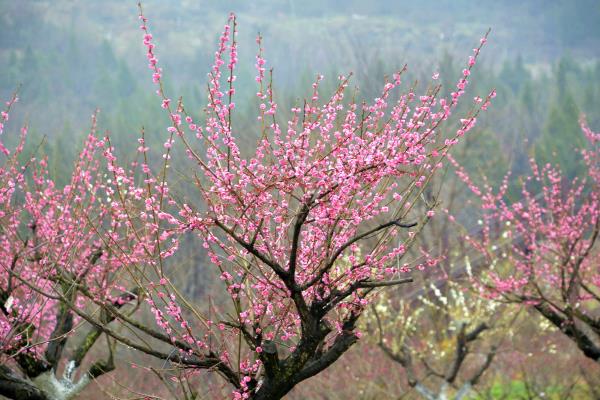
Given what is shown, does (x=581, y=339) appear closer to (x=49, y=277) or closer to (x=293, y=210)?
(x=293, y=210)

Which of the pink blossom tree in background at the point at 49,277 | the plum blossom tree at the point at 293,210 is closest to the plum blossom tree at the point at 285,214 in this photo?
the plum blossom tree at the point at 293,210

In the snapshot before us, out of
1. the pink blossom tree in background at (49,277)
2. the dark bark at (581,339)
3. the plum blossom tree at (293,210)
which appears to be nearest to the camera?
the plum blossom tree at (293,210)

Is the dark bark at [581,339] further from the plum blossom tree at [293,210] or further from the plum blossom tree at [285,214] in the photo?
the plum blossom tree at [293,210]

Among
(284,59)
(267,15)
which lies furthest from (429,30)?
(267,15)

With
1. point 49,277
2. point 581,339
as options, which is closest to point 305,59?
point 581,339

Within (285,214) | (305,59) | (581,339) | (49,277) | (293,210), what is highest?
(305,59)

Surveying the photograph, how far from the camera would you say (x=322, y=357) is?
5816 mm

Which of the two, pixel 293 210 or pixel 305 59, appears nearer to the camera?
pixel 293 210

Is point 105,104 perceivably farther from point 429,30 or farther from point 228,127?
point 228,127

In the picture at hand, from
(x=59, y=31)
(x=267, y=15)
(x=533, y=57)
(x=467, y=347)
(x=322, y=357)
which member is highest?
(x=267, y=15)

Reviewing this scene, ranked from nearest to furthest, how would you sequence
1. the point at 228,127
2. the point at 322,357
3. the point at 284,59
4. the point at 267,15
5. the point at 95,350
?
the point at 228,127
the point at 322,357
the point at 95,350
the point at 284,59
the point at 267,15

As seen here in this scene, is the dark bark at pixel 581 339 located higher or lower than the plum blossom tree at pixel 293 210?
higher

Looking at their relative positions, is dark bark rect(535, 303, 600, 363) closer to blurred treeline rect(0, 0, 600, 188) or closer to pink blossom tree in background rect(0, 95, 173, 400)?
pink blossom tree in background rect(0, 95, 173, 400)

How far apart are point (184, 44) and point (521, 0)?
6282cm
